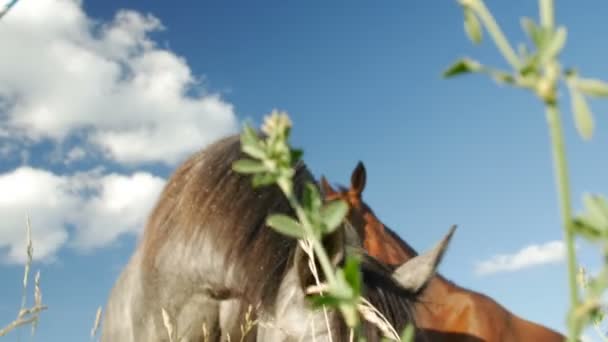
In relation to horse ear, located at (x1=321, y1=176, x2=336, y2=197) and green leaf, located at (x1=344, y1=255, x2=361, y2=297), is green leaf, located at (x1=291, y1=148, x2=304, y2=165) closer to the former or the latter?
green leaf, located at (x1=344, y1=255, x2=361, y2=297)

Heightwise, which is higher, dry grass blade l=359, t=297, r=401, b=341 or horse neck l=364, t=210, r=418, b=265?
horse neck l=364, t=210, r=418, b=265

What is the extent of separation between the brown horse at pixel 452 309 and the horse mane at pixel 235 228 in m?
0.97

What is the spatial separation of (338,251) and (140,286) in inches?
71.2

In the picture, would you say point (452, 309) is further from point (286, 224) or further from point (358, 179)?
point (286, 224)

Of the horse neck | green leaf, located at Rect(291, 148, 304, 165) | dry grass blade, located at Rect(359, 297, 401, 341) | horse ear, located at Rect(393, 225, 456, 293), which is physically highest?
the horse neck

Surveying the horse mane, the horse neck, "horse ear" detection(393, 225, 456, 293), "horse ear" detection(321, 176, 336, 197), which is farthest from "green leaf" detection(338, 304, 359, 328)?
the horse neck

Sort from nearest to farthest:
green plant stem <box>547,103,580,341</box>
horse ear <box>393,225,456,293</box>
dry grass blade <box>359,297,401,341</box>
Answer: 1. green plant stem <box>547,103,580,341</box>
2. dry grass blade <box>359,297,401,341</box>
3. horse ear <box>393,225,456,293</box>

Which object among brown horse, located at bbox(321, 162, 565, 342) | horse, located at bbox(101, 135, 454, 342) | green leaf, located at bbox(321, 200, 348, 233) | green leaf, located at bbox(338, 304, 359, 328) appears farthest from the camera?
brown horse, located at bbox(321, 162, 565, 342)

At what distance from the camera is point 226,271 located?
3.44 m

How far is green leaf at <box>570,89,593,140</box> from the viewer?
0.26m

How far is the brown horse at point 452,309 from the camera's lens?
4844mm

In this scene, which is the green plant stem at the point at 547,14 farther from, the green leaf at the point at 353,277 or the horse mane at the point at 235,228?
the horse mane at the point at 235,228

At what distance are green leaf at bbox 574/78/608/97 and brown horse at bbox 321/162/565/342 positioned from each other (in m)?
4.24

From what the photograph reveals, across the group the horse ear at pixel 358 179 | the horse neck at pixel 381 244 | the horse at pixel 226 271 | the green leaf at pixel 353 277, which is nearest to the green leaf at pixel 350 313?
the green leaf at pixel 353 277
